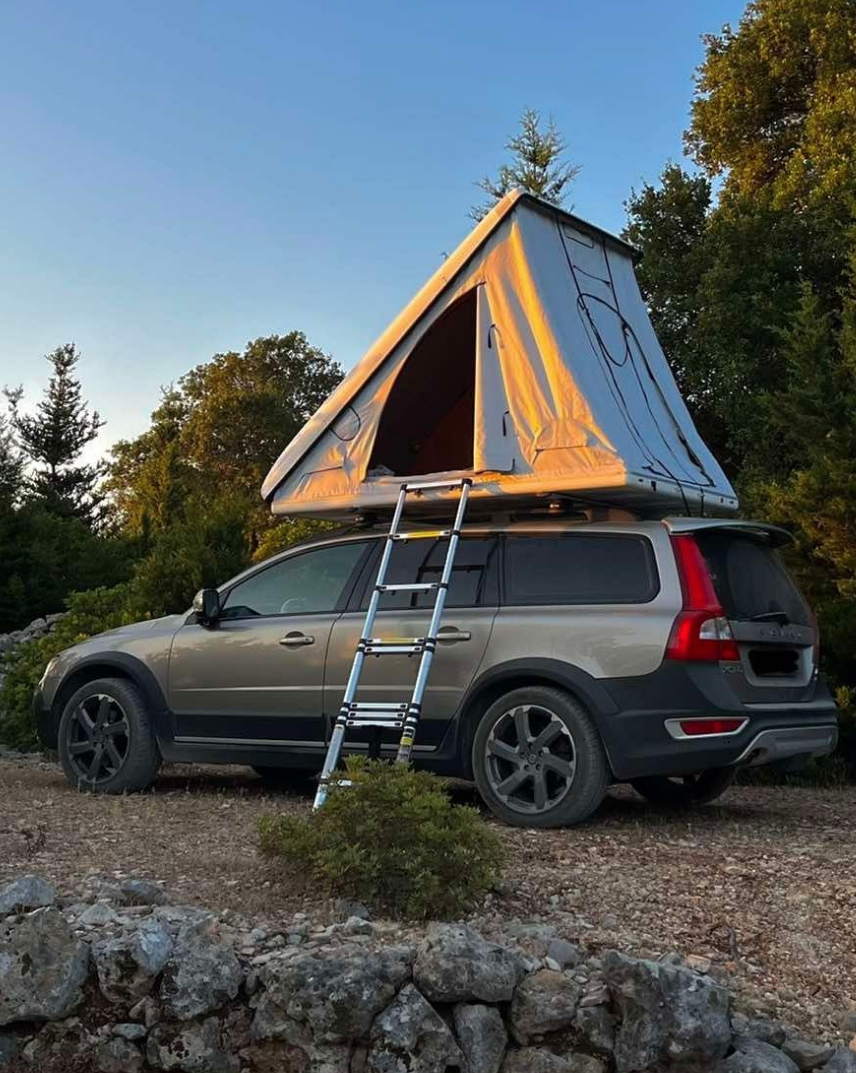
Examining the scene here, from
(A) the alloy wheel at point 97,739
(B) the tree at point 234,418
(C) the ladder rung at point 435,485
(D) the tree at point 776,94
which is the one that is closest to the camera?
(C) the ladder rung at point 435,485

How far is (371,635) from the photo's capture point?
22.9ft

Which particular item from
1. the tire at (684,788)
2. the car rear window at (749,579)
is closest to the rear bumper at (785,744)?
the car rear window at (749,579)

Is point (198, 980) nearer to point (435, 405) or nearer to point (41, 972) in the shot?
point (41, 972)

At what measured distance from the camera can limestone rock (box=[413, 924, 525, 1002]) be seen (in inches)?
145

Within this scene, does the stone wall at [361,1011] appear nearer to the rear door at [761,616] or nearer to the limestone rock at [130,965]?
the limestone rock at [130,965]

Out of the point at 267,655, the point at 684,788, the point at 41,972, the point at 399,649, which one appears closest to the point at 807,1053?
the point at 41,972

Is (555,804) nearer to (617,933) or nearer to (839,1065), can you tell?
(617,933)

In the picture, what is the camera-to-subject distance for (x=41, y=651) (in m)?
A: 11.9

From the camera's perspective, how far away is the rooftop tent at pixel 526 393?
7066mm

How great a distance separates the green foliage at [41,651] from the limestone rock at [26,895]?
7.38 meters

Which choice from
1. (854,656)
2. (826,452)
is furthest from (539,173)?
(854,656)

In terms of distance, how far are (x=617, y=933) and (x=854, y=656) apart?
5777mm

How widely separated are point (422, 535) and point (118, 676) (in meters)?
2.36

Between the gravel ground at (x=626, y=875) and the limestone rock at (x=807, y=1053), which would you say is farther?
the gravel ground at (x=626, y=875)
